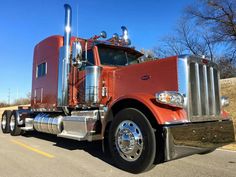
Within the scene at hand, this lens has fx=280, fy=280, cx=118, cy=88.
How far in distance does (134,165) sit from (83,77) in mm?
3126

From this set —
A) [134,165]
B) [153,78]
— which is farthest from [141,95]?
[134,165]

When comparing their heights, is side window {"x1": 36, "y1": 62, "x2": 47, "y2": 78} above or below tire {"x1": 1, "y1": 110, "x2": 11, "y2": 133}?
above

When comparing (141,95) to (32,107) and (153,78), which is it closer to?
(153,78)

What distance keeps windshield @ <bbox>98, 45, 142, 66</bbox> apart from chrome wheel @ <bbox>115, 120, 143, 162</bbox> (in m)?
2.32

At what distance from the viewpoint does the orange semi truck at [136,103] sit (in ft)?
15.6

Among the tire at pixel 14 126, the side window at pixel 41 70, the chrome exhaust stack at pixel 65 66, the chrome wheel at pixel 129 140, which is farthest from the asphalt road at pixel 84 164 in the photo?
the tire at pixel 14 126

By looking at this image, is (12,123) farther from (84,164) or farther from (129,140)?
(129,140)

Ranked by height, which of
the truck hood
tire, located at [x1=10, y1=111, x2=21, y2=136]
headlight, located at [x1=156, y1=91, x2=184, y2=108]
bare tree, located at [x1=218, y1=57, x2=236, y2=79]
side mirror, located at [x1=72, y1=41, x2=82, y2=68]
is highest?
bare tree, located at [x1=218, y1=57, x2=236, y2=79]

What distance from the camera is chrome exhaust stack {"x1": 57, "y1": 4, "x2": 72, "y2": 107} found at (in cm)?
787

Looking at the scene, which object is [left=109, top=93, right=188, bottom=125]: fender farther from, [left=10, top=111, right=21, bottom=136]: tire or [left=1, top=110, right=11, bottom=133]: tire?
[left=1, top=110, right=11, bottom=133]: tire

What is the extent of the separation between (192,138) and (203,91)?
1.10m

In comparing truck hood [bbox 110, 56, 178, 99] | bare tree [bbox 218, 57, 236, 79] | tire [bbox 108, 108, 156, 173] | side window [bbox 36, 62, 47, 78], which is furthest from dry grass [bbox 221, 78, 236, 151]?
bare tree [bbox 218, 57, 236, 79]

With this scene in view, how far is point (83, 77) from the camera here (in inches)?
286

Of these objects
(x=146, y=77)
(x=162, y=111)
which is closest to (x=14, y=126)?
(x=146, y=77)
